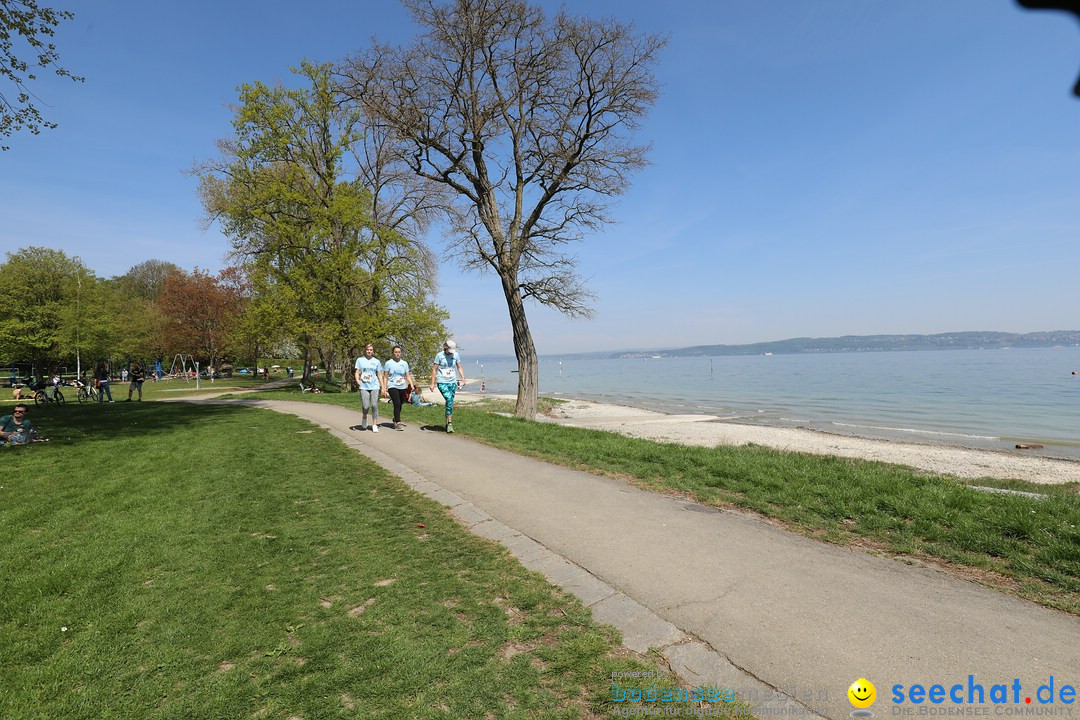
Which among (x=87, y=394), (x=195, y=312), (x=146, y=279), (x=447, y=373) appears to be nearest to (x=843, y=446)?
(x=447, y=373)

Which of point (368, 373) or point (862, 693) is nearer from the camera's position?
point (862, 693)

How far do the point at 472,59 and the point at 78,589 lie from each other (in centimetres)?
1626

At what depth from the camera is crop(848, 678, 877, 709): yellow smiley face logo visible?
2.38 m

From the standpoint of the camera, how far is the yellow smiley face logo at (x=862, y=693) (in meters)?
2.38

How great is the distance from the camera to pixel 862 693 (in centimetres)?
245

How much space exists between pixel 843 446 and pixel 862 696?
16.1m

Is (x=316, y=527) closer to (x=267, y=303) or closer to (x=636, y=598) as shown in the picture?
(x=636, y=598)

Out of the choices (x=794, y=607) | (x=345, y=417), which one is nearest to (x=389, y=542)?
(x=794, y=607)

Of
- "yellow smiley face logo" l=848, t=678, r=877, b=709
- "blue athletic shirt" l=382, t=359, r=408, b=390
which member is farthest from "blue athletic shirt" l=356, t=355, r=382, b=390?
"yellow smiley face logo" l=848, t=678, r=877, b=709

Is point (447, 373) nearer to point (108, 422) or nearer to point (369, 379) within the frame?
point (369, 379)

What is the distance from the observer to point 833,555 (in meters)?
4.24

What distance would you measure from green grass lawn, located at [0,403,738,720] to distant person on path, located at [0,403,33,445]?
15.0 ft

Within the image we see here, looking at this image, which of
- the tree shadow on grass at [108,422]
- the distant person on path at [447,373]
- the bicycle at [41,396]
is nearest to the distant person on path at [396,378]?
the distant person on path at [447,373]

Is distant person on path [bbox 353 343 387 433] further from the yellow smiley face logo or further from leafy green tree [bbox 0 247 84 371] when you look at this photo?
leafy green tree [bbox 0 247 84 371]
